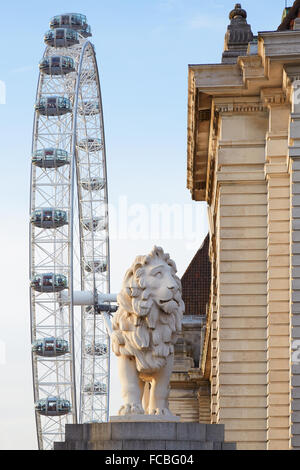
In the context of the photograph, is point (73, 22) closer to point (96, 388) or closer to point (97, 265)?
point (97, 265)

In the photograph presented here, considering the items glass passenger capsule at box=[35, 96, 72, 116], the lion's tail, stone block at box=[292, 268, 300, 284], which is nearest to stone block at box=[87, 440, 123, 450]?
the lion's tail

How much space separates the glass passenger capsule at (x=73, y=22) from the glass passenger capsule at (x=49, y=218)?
1030cm

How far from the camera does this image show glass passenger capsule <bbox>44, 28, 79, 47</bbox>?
2844 inches

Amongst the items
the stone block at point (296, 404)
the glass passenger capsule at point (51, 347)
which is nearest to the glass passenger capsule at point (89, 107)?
the glass passenger capsule at point (51, 347)

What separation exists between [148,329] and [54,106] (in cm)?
5022

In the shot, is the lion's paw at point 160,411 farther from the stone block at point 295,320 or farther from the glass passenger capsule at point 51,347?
the glass passenger capsule at point 51,347

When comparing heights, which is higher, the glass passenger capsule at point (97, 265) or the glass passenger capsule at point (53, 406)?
the glass passenger capsule at point (97, 265)

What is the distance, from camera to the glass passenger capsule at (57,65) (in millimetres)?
71500

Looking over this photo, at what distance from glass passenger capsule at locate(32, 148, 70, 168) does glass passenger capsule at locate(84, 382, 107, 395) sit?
470 inches

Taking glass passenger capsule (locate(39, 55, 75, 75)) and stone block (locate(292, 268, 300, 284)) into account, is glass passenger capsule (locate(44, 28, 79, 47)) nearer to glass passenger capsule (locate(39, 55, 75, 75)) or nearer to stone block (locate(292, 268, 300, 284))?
glass passenger capsule (locate(39, 55, 75, 75))

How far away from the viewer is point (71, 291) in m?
70.7

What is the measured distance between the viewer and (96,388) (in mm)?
74812
